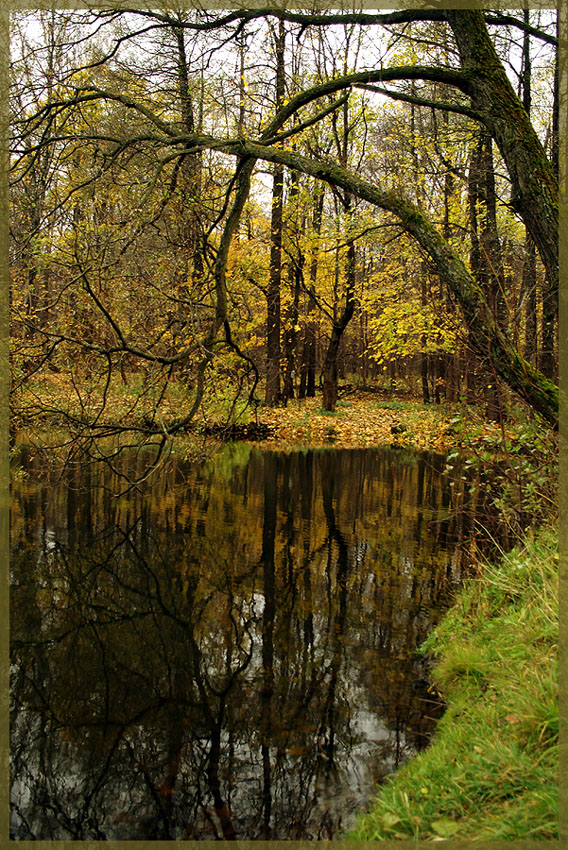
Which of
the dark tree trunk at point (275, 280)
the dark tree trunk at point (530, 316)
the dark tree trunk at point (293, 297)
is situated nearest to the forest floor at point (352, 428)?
the dark tree trunk at point (275, 280)

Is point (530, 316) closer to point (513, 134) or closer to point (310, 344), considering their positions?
point (513, 134)

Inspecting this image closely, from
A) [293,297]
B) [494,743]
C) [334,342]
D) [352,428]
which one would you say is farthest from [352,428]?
[494,743]

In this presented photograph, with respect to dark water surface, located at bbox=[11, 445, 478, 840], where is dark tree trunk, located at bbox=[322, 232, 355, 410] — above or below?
above

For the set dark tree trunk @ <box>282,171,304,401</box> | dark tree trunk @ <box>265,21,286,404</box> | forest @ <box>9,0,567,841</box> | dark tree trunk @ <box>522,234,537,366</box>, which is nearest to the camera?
forest @ <box>9,0,567,841</box>

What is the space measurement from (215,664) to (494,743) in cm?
272

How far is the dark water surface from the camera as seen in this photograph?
3.51 m

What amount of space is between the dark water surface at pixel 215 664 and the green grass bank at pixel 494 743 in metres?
0.34

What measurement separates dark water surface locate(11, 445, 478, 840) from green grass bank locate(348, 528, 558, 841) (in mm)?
338

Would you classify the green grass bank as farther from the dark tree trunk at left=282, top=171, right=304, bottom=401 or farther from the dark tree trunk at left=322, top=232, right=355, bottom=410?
the dark tree trunk at left=322, top=232, right=355, bottom=410

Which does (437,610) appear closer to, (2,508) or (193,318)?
(193,318)

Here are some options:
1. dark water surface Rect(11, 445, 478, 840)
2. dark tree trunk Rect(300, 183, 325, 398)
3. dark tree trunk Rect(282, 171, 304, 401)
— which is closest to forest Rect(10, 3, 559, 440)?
dark water surface Rect(11, 445, 478, 840)

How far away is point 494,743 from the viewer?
117 inches

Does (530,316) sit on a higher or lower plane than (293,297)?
lower

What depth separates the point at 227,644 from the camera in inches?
213
